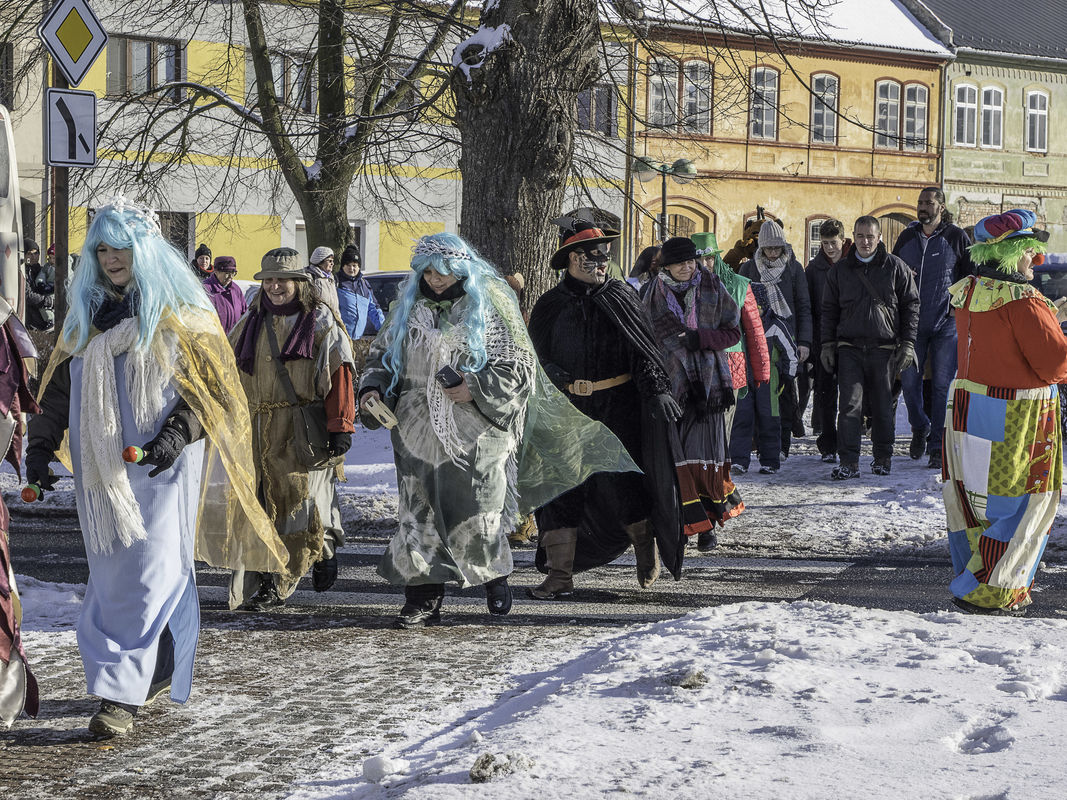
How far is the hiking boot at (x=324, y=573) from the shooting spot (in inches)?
318

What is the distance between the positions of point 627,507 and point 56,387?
3497mm

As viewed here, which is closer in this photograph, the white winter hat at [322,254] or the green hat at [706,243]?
the green hat at [706,243]

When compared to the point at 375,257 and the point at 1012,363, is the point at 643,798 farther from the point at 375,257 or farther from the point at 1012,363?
the point at 375,257

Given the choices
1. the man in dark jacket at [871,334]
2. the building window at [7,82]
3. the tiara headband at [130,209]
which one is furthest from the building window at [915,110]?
the tiara headband at [130,209]

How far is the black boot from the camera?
7.18 meters

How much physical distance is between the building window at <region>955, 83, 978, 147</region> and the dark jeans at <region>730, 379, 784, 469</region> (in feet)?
96.2

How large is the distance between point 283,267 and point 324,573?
1704 mm

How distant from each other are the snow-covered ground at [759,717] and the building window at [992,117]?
35.7 m

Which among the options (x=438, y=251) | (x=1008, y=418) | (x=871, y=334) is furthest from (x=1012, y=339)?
(x=871, y=334)

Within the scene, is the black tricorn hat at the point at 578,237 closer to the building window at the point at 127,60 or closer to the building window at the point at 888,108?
the building window at the point at 127,60

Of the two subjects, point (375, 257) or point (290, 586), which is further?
point (375, 257)

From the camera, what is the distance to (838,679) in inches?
198

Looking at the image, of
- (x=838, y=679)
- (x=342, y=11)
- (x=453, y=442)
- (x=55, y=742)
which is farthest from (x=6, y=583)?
Answer: (x=342, y=11)

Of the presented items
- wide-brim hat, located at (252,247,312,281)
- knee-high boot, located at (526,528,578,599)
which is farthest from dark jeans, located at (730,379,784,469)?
wide-brim hat, located at (252,247,312,281)
